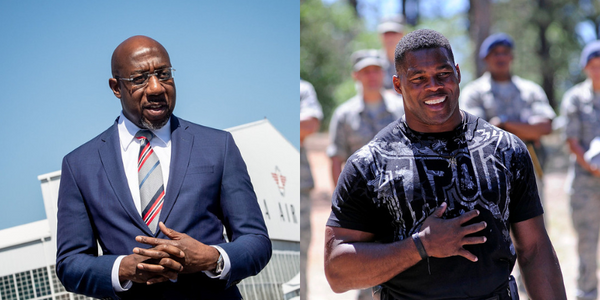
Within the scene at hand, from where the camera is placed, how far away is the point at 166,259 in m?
2.36

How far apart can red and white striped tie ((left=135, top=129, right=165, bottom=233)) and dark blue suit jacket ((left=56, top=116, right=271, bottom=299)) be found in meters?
0.04

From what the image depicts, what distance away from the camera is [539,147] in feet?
19.4

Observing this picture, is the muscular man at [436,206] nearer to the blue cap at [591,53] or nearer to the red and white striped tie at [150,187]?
the red and white striped tie at [150,187]

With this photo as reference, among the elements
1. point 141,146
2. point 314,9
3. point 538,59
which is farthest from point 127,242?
point 538,59

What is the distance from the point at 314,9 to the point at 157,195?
18.8 metres

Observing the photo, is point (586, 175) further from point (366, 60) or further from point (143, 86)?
point (143, 86)

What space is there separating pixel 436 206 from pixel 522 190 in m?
0.36

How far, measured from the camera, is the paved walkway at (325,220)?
7.49 m

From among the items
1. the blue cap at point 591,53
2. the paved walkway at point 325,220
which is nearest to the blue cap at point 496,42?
the blue cap at point 591,53

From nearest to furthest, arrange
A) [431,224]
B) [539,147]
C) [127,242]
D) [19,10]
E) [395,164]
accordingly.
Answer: [431,224] < [395,164] < [127,242] < [19,10] < [539,147]

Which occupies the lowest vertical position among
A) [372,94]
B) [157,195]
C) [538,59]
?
[157,195]

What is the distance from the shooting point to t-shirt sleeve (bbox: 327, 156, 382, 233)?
90.7 inches

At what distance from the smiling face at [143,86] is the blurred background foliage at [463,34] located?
17336 mm

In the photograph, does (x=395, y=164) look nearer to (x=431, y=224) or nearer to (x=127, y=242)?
(x=431, y=224)
